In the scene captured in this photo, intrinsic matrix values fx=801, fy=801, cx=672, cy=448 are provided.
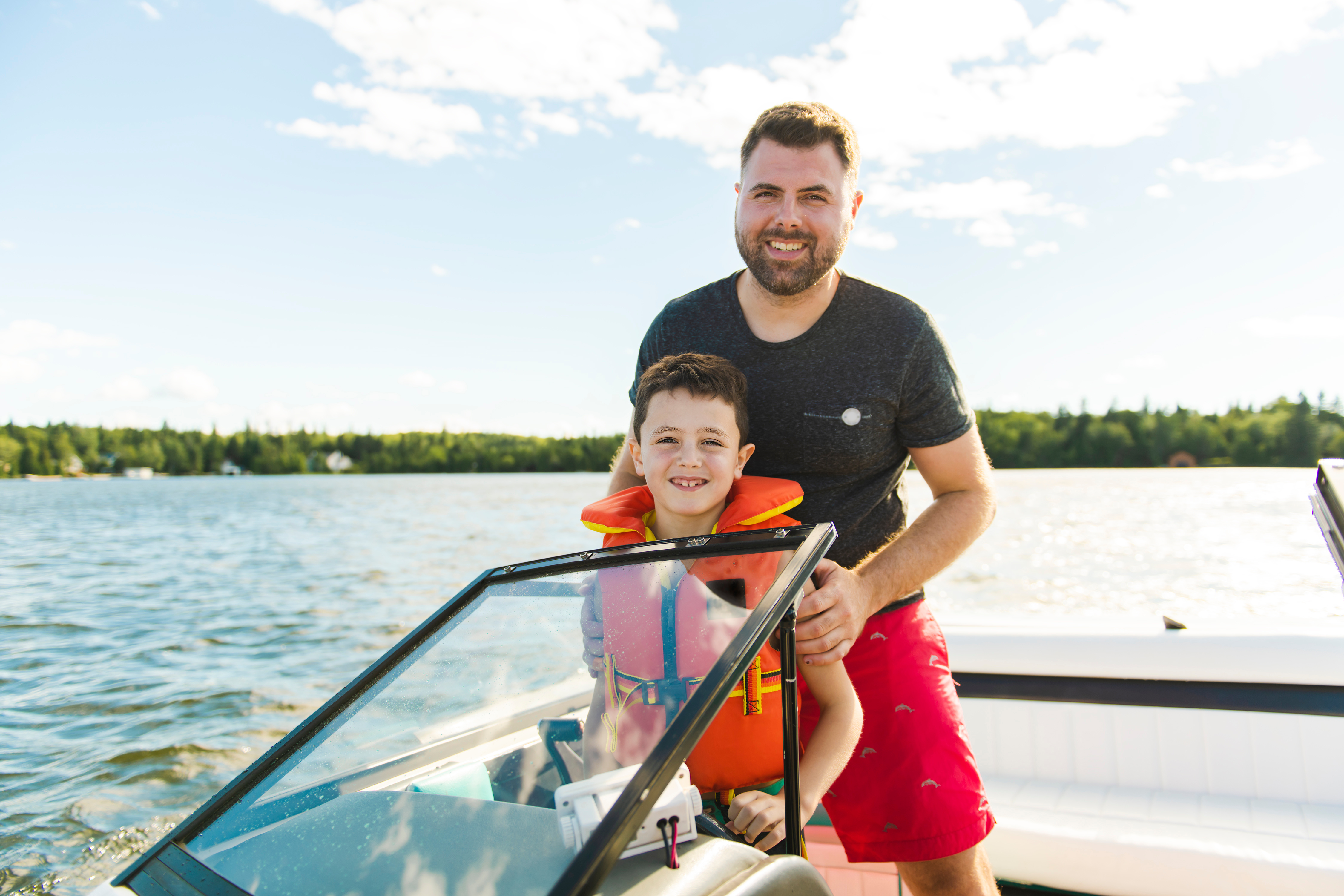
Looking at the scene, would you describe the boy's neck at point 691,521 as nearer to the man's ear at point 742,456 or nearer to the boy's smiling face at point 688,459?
the boy's smiling face at point 688,459

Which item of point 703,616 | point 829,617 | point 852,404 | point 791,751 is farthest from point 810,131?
point 791,751

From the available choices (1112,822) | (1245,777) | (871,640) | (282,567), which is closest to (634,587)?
(871,640)

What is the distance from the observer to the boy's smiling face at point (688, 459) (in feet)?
5.81

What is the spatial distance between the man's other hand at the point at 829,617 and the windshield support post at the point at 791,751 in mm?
221

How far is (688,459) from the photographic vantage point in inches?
69.3

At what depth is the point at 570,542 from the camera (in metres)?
15.5

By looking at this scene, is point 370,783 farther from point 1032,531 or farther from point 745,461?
point 1032,531

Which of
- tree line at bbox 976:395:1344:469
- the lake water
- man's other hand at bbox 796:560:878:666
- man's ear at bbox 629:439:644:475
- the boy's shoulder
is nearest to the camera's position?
man's other hand at bbox 796:560:878:666

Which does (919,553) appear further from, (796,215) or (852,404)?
(796,215)

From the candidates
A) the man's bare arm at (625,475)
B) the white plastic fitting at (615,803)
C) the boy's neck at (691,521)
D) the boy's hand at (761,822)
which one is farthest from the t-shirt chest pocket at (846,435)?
the white plastic fitting at (615,803)

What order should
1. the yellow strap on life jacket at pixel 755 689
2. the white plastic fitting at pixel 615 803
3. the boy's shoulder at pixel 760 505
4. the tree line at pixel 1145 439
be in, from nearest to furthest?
the white plastic fitting at pixel 615 803 < the yellow strap on life jacket at pixel 755 689 < the boy's shoulder at pixel 760 505 < the tree line at pixel 1145 439

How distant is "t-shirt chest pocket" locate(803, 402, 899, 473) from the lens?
6.73ft

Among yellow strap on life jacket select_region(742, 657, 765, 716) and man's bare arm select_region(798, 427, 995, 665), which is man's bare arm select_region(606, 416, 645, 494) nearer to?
man's bare arm select_region(798, 427, 995, 665)

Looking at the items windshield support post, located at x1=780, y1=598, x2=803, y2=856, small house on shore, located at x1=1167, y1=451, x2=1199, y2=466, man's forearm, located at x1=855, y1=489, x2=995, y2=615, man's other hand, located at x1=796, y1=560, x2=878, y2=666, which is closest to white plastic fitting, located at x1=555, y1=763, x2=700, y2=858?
windshield support post, located at x1=780, y1=598, x2=803, y2=856
